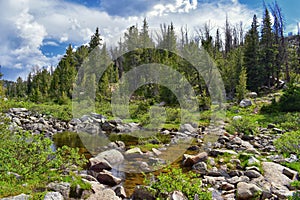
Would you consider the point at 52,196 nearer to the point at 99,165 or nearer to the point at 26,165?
the point at 26,165

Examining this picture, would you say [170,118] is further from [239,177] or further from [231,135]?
[239,177]

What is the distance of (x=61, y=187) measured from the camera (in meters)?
6.73

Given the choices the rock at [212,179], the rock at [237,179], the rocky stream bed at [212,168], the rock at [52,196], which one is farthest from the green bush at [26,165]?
the rock at [237,179]

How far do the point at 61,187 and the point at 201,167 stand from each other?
17.1 feet

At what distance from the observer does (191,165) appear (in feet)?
34.6

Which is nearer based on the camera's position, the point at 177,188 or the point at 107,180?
the point at 177,188

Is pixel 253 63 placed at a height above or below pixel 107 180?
above

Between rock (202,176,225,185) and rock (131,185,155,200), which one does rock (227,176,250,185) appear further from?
rock (131,185,155,200)

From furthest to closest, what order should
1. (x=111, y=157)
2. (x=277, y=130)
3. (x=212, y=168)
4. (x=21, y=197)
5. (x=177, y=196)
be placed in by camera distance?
(x=277, y=130) → (x=111, y=157) → (x=212, y=168) → (x=177, y=196) → (x=21, y=197)

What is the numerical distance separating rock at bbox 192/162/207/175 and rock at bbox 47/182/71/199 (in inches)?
191

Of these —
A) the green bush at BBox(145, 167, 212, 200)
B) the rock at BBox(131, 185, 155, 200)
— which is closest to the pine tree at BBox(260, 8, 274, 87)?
the green bush at BBox(145, 167, 212, 200)

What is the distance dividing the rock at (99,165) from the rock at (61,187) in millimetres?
2927

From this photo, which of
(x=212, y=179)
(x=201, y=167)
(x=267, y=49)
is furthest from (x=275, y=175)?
(x=267, y=49)

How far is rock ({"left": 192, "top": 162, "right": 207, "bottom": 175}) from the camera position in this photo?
950 centimetres
